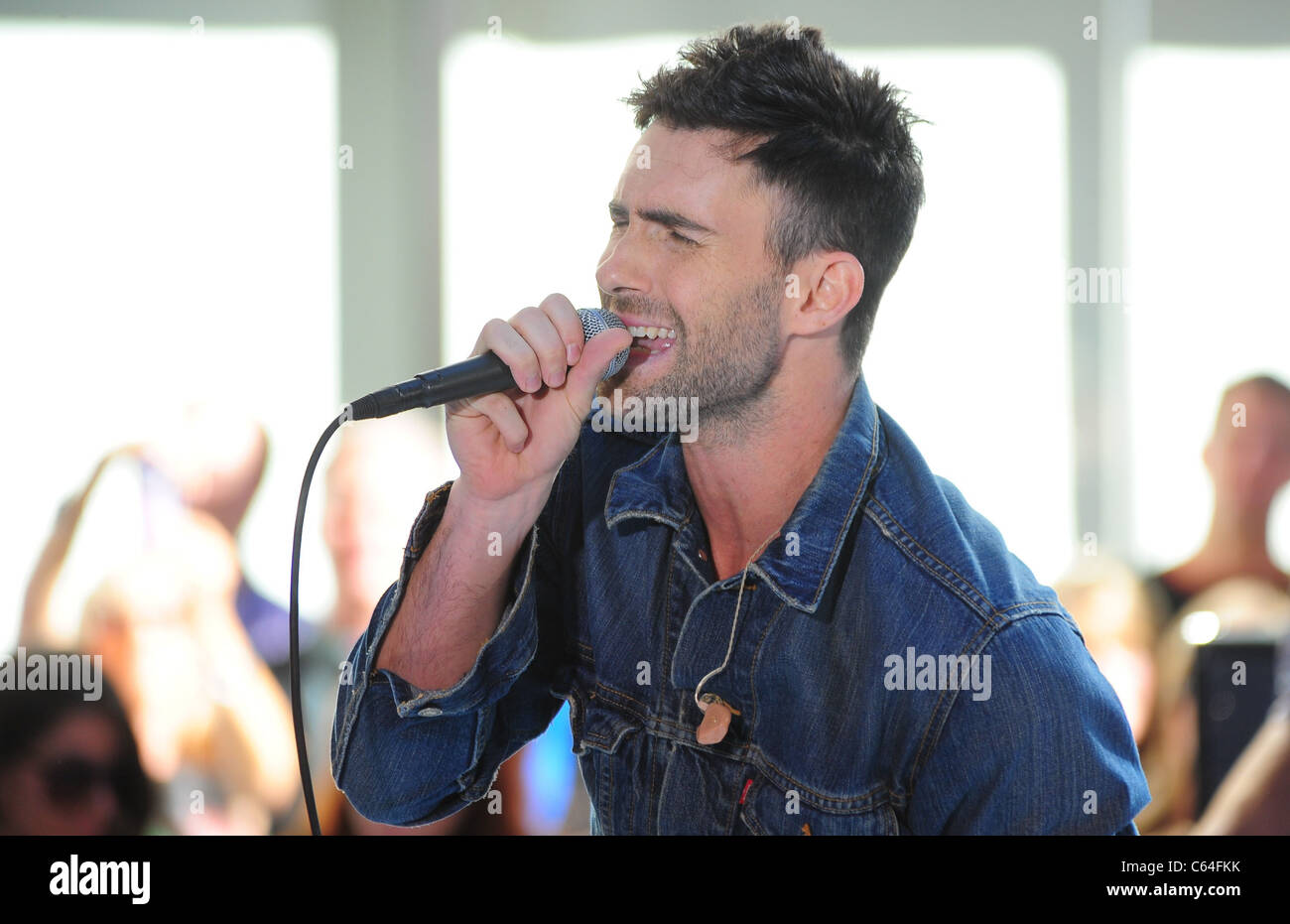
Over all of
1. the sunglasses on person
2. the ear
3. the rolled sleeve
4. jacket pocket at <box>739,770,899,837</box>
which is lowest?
the sunglasses on person

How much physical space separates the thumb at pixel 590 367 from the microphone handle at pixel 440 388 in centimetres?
7

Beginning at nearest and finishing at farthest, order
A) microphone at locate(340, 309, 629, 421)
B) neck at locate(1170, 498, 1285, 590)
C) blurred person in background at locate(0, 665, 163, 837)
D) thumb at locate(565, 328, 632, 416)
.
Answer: microphone at locate(340, 309, 629, 421)
thumb at locate(565, 328, 632, 416)
blurred person in background at locate(0, 665, 163, 837)
neck at locate(1170, 498, 1285, 590)

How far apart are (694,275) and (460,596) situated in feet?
1.54

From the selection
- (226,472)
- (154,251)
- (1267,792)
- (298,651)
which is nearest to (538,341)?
(298,651)

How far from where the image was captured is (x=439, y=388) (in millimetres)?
1057

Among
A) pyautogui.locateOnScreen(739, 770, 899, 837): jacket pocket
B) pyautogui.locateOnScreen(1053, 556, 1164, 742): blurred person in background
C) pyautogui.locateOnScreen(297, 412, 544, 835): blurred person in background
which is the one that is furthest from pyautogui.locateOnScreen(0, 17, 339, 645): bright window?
pyautogui.locateOnScreen(739, 770, 899, 837): jacket pocket

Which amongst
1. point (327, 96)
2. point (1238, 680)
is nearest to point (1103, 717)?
point (1238, 680)

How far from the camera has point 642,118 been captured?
5.00ft

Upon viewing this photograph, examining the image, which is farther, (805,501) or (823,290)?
(823,290)

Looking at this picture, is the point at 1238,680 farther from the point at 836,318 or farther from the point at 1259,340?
the point at 1259,340

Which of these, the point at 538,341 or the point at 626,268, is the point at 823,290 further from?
the point at 538,341

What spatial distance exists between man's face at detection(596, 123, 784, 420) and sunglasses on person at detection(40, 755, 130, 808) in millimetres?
1237

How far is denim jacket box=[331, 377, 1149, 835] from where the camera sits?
107cm
